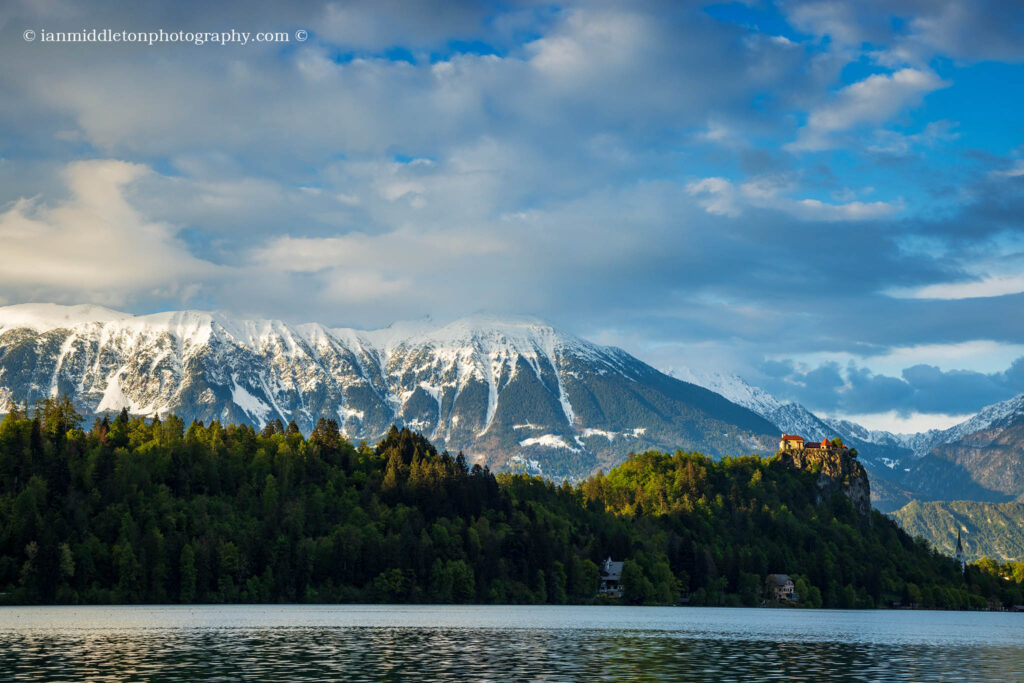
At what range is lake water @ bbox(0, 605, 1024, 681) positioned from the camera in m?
92.3

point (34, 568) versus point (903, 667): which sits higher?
point (34, 568)

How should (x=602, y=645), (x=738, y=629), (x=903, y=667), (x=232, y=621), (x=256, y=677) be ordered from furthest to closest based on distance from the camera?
1. (x=738, y=629)
2. (x=232, y=621)
3. (x=602, y=645)
4. (x=903, y=667)
5. (x=256, y=677)

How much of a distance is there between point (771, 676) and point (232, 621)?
85066 millimetres

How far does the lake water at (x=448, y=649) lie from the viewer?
92312 mm

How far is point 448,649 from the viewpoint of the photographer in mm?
114750

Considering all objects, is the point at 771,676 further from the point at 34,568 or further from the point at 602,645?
the point at 34,568

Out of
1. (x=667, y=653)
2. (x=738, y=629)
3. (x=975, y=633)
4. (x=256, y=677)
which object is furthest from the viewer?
(x=975, y=633)

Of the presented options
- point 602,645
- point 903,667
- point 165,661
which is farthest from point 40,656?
point 903,667

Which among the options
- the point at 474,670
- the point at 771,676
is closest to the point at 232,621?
the point at 474,670

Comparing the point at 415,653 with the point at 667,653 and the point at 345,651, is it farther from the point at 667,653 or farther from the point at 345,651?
the point at 667,653

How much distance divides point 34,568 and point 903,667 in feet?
480

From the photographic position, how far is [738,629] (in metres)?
176

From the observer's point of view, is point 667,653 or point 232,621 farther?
point 232,621

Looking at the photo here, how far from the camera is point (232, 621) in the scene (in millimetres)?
156875
